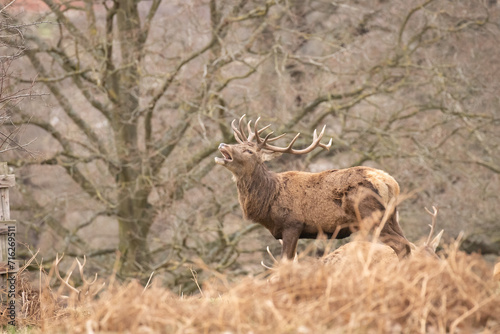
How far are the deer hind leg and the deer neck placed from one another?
129 centimetres

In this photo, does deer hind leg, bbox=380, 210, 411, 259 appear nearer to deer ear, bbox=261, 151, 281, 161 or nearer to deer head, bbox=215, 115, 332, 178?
deer head, bbox=215, 115, 332, 178

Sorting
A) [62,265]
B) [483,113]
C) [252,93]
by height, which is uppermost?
[252,93]

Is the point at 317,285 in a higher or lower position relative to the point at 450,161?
higher

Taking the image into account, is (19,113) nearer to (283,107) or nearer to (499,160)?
(283,107)

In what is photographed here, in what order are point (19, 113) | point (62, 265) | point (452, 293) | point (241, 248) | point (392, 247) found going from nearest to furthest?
point (452, 293), point (392, 247), point (19, 113), point (241, 248), point (62, 265)

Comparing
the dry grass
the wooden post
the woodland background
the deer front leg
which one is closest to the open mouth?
the deer front leg

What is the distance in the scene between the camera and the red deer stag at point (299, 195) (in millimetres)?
7500

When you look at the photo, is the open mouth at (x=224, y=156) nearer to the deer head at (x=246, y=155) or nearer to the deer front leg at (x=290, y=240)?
the deer head at (x=246, y=155)

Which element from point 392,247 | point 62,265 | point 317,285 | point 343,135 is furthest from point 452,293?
point 62,265

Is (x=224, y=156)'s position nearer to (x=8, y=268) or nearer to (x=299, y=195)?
(x=299, y=195)

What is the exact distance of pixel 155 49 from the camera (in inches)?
630

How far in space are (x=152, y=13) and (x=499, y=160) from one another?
8.34 m

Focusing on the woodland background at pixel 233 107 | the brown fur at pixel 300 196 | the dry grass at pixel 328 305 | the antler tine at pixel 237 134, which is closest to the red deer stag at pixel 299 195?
the brown fur at pixel 300 196

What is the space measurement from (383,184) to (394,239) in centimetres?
58
